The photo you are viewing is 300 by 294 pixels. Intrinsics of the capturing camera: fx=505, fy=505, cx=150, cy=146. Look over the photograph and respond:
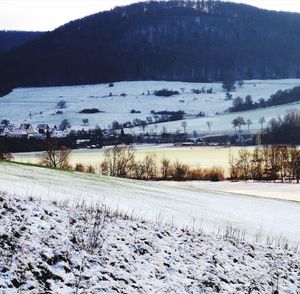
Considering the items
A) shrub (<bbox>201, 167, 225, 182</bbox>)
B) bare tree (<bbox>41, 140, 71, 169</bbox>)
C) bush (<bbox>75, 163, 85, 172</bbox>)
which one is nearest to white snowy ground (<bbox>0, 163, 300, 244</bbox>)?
shrub (<bbox>201, 167, 225, 182</bbox>)

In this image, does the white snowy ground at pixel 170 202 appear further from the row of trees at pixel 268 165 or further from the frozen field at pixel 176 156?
the frozen field at pixel 176 156

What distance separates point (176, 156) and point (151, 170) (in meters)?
18.4

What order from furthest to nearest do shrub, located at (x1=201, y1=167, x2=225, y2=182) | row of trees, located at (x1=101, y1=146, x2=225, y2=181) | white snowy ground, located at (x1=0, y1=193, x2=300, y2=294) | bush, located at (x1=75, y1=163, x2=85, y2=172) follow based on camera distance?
bush, located at (x1=75, y1=163, x2=85, y2=172)
row of trees, located at (x1=101, y1=146, x2=225, y2=181)
shrub, located at (x1=201, y1=167, x2=225, y2=182)
white snowy ground, located at (x1=0, y1=193, x2=300, y2=294)

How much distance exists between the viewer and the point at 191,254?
15.9 meters

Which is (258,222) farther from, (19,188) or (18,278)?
(18,278)

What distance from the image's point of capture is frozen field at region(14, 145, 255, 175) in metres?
127

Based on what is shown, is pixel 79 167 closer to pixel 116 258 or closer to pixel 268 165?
pixel 268 165

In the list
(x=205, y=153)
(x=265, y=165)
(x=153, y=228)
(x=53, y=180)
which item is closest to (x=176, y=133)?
(x=205, y=153)

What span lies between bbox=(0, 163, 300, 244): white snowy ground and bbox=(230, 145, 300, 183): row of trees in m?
76.3

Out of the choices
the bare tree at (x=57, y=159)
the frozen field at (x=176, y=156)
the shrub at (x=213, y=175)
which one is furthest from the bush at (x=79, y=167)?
the shrub at (x=213, y=175)

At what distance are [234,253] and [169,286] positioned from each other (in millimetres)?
4866

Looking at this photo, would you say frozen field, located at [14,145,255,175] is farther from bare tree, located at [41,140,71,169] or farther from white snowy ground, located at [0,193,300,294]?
white snowy ground, located at [0,193,300,294]

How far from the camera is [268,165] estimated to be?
121938 millimetres

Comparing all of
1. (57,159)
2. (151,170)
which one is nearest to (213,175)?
(151,170)
